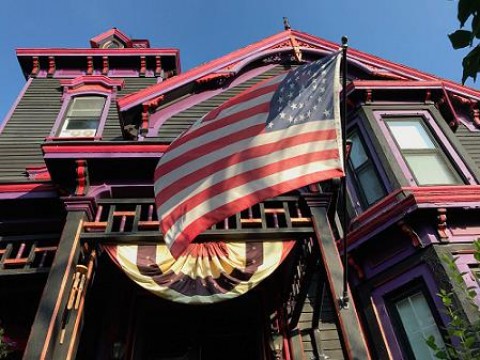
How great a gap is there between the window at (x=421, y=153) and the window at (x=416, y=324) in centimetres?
239

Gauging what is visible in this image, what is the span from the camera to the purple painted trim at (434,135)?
8117mm

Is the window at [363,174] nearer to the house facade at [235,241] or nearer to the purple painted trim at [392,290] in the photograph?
the house facade at [235,241]

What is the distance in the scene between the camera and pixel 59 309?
14.8 feet

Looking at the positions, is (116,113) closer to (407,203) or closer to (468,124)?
(407,203)

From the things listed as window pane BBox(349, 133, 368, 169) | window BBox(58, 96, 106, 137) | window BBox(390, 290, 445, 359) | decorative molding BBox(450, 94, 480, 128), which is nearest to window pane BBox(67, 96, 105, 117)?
window BBox(58, 96, 106, 137)

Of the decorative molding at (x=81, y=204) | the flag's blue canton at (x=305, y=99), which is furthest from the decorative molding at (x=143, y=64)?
the flag's blue canton at (x=305, y=99)

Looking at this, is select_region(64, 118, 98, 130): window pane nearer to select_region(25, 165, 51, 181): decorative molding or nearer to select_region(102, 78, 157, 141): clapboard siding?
select_region(102, 78, 157, 141): clapboard siding

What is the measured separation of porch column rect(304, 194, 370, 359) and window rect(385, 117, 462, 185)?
10.8ft

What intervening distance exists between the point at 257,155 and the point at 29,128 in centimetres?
865

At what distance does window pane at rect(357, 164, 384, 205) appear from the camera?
826 centimetres

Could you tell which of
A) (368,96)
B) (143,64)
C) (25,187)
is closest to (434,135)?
(368,96)

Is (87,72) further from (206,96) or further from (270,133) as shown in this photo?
(270,133)

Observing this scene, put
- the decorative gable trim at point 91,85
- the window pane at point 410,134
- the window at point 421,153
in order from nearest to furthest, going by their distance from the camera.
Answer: the window at point 421,153 < the window pane at point 410,134 < the decorative gable trim at point 91,85

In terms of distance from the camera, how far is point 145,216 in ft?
21.9
